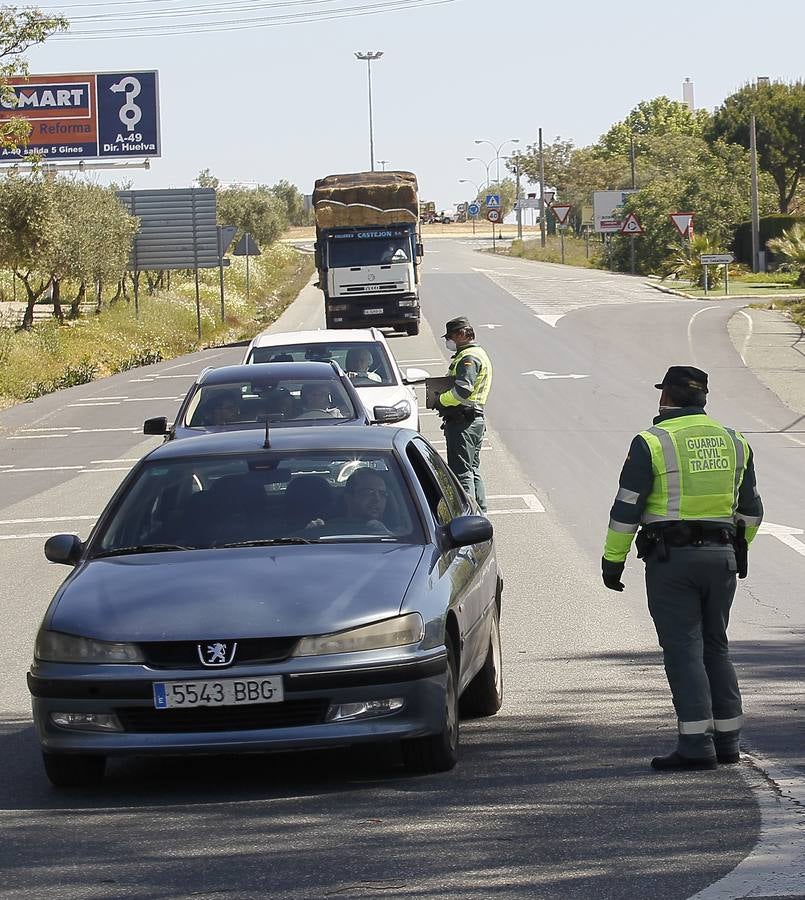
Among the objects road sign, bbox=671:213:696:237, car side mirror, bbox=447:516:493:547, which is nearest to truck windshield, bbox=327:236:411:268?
road sign, bbox=671:213:696:237

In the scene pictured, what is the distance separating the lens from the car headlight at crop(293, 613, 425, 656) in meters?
6.23

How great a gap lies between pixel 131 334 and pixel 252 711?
4150cm

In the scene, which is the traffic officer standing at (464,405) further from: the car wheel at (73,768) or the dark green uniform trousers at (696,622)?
the car wheel at (73,768)

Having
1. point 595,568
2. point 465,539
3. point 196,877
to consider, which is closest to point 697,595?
point 465,539

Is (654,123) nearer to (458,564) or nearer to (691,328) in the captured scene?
(691,328)

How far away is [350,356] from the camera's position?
1828 cm

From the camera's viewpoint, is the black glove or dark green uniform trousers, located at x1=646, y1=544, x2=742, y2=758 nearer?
dark green uniform trousers, located at x1=646, y1=544, x2=742, y2=758

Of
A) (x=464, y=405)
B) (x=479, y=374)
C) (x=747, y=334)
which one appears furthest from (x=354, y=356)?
(x=747, y=334)

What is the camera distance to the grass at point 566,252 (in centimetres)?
8603

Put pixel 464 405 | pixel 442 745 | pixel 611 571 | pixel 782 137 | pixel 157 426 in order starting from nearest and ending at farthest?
pixel 442 745
pixel 611 571
pixel 157 426
pixel 464 405
pixel 782 137

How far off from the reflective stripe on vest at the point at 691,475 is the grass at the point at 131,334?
2541cm

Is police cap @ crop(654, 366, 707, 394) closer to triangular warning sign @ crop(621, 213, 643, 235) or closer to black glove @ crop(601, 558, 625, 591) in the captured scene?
black glove @ crop(601, 558, 625, 591)

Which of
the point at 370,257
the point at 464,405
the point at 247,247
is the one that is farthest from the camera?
the point at 247,247

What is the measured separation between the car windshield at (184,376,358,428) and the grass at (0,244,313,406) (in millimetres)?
18048
